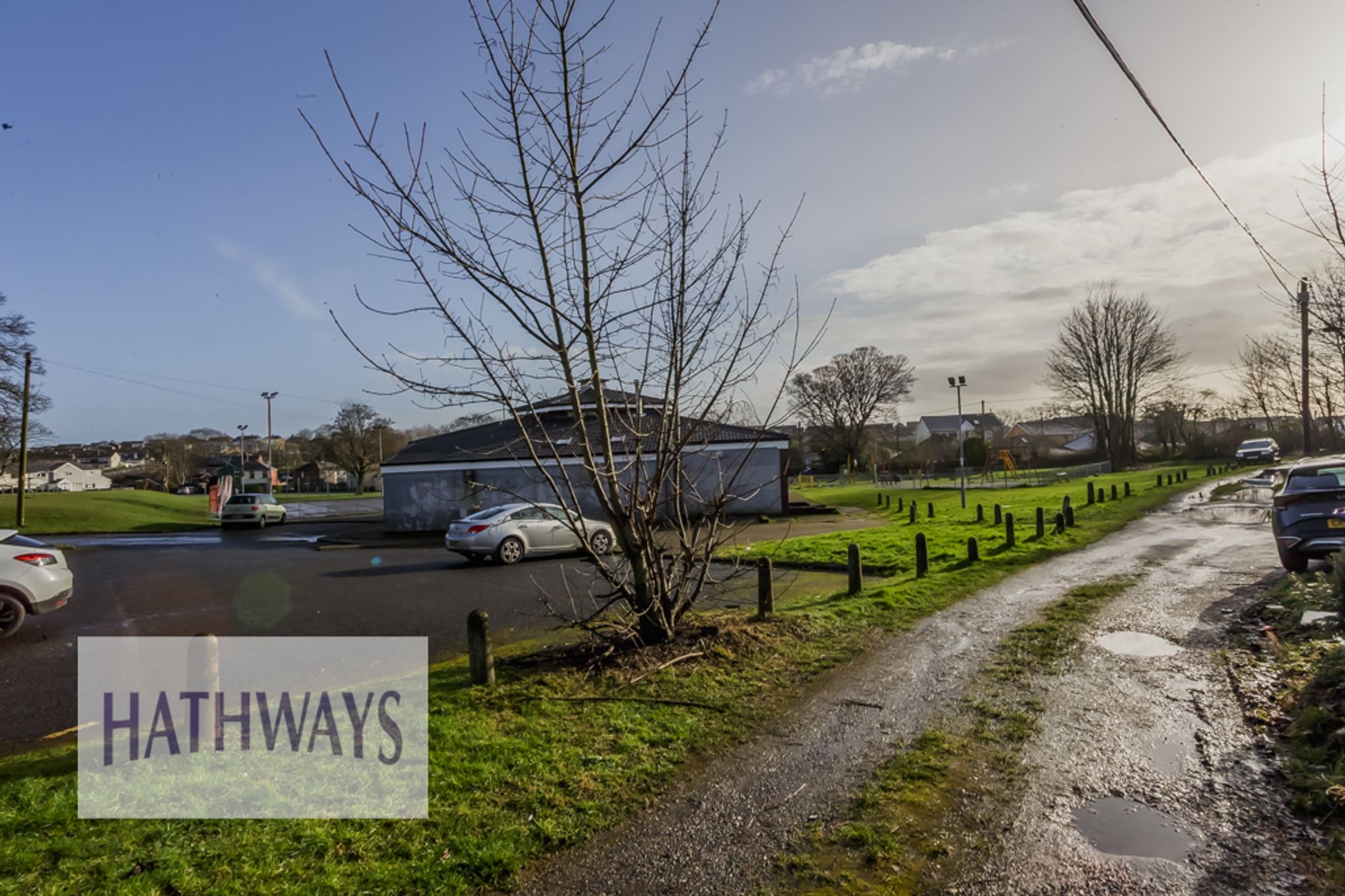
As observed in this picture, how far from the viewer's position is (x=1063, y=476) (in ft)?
157

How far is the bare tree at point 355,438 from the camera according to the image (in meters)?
70.2

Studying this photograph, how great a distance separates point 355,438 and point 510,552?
61547mm

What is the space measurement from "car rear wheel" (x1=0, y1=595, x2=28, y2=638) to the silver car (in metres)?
7.39

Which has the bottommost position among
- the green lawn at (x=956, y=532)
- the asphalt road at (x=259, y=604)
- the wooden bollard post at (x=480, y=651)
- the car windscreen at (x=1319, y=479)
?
the asphalt road at (x=259, y=604)

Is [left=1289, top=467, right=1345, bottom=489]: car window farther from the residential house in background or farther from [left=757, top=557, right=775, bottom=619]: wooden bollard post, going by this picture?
the residential house in background

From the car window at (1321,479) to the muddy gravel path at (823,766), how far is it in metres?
1.72

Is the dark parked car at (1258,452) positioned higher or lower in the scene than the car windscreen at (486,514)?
higher

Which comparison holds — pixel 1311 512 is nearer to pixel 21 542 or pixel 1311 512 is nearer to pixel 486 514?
pixel 486 514

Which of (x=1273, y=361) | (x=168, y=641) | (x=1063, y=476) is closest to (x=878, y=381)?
(x=1063, y=476)

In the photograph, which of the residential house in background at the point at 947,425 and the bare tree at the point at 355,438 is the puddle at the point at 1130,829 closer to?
the bare tree at the point at 355,438

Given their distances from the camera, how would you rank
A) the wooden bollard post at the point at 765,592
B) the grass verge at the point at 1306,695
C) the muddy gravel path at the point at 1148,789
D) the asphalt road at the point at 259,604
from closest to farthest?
the muddy gravel path at the point at 1148,789, the grass verge at the point at 1306,695, the asphalt road at the point at 259,604, the wooden bollard post at the point at 765,592

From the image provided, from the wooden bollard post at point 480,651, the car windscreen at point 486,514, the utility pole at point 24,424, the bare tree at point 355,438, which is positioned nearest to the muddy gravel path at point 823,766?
the wooden bollard post at point 480,651

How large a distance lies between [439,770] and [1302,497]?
10.4 m

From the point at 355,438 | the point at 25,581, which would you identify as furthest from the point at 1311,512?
the point at 355,438
